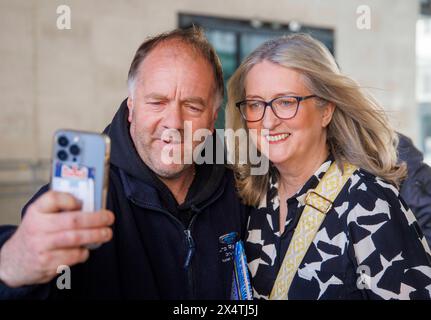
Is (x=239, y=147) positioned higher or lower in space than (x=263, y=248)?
higher

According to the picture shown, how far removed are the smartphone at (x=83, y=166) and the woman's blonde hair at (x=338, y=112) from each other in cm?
115

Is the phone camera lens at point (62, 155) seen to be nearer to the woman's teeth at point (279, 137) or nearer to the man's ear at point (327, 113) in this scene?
the woman's teeth at point (279, 137)

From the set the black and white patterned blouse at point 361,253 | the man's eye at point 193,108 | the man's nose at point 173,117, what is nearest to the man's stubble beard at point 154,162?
the man's nose at point 173,117

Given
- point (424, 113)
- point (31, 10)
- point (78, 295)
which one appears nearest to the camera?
point (78, 295)

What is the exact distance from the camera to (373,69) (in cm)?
851

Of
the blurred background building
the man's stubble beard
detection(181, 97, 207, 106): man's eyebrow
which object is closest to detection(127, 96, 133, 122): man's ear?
the man's stubble beard

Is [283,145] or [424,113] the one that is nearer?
[283,145]

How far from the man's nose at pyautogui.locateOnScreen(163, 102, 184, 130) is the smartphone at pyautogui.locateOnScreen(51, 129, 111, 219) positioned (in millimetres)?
724

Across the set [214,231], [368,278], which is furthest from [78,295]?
[368,278]

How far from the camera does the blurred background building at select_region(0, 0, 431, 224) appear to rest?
5570 millimetres

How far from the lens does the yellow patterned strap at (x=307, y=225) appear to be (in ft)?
6.46

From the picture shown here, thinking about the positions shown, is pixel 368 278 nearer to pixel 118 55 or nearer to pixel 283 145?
pixel 283 145

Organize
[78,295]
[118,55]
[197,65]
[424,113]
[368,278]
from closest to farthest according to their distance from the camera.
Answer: [78,295] < [368,278] < [197,65] < [118,55] < [424,113]

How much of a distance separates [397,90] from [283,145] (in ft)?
24.3
